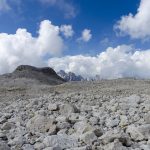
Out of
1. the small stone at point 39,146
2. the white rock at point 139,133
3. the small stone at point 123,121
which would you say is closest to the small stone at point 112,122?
the small stone at point 123,121

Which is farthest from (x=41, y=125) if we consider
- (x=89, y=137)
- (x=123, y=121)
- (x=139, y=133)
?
(x=139, y=133)

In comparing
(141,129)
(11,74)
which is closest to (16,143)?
(141,129)

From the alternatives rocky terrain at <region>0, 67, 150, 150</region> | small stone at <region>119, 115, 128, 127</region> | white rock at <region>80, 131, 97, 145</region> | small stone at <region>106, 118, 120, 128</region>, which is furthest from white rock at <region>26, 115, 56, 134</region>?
small stone at <region>119, 115, 128, 127</region>

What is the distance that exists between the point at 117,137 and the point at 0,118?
584 cm

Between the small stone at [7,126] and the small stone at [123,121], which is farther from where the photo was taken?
the small stone at [123,121]

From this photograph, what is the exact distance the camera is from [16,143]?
1120 cm

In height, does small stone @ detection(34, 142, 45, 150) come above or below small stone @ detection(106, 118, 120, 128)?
below

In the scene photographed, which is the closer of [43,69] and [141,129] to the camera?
[141,129]

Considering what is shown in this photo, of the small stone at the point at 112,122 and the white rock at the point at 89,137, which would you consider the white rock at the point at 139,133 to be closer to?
the white rock at the point at 89,137

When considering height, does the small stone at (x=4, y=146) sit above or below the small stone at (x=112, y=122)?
below

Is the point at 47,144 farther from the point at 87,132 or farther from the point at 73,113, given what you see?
the point at 73,113

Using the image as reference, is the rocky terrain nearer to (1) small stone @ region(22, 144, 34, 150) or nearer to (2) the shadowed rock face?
(1) small stone @ region(22, 144, 34, 150)

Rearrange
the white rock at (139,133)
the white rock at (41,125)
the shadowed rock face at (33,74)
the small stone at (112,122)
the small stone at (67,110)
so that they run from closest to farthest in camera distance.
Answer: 1. the white rock at (139,133)
2. the white rock at (41,125)
3. the small stone at (112,122)
4. the small stone at (67,110)
5. the shadowed rock face at (33,74)

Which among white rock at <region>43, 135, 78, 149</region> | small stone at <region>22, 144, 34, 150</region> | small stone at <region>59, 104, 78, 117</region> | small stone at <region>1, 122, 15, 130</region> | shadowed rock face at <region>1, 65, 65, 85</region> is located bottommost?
small stone at <region>22, 144, 34, 150</region>
